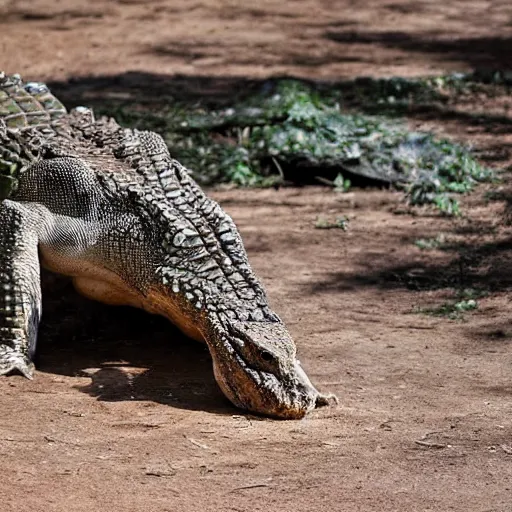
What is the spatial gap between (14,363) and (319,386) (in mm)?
1470

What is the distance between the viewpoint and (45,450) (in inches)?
184

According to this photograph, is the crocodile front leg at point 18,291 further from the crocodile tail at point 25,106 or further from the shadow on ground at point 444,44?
the shadow on ground at point 444,44

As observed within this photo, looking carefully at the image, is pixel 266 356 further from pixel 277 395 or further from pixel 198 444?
pixel 198 444

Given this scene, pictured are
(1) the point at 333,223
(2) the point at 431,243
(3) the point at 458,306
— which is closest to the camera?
(3) the point at 458,306

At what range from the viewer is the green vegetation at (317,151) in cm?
904

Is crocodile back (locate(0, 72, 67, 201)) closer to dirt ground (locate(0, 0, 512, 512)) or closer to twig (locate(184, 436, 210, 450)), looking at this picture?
dirt ground (locate(0, 0, 512, 512))

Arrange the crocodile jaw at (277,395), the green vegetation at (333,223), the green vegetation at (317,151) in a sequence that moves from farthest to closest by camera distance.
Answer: the green vegetation at (317,151) → the green vegetation at (333,223) → the crocodile jaw at (277,395)

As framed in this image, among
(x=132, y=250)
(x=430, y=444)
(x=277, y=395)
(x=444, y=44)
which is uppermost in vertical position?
(x=444, y=44)

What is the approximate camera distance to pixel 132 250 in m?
5.91

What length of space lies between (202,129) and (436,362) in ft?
15.6

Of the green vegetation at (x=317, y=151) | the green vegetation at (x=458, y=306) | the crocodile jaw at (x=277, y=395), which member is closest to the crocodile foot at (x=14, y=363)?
the crocodile jaw at (x=277, y=395)

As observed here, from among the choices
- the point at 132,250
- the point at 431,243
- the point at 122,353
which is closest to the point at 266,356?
the point at 132,250

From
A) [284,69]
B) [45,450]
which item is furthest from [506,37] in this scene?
[45,450]

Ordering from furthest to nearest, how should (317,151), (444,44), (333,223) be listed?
(444,44) < (317,151) < (333,223)
